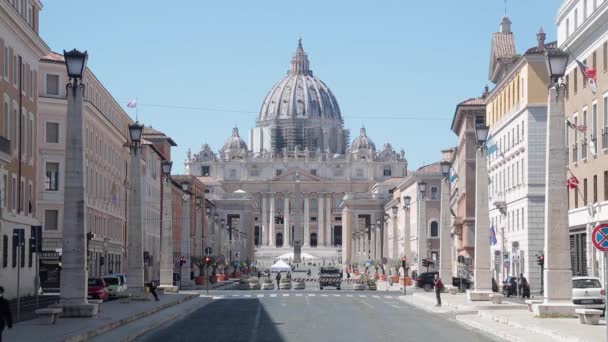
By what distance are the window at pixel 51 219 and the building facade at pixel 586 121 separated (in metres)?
30.5

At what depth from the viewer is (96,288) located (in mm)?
57469

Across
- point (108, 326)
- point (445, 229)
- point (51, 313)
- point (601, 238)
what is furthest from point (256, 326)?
point (445, 229)

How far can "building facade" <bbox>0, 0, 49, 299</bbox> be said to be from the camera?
165 feet

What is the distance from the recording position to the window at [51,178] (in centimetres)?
7438

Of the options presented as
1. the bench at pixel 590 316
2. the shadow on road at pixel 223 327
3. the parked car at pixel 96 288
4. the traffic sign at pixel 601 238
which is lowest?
the shadow on road at pixel 223 327

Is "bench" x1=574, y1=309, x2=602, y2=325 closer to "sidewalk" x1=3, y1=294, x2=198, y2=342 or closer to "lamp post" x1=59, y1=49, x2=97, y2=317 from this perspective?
"sidewalk" x1=3, y1=294, x2=198, y2=342

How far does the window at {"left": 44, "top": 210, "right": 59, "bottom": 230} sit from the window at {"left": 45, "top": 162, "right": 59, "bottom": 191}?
1370 millimetres

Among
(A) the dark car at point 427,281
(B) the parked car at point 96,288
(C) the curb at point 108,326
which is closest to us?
(C) the curb at point 108,326

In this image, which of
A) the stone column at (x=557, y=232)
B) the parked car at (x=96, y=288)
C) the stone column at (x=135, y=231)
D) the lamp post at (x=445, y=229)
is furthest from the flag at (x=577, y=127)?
the parked car at (x=96, y=288)

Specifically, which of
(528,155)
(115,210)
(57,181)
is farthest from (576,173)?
(115,210)

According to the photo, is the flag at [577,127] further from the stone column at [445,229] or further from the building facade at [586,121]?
the stone column at [445,229]

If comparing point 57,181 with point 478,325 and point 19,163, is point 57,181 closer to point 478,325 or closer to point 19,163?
point 19,163

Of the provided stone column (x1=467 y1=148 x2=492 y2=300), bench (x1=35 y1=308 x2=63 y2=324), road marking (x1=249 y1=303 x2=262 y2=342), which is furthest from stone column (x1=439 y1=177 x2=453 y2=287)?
bench (x1=35 y1=308 x2=63 y2=324)

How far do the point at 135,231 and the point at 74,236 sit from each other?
16703 millimetres
